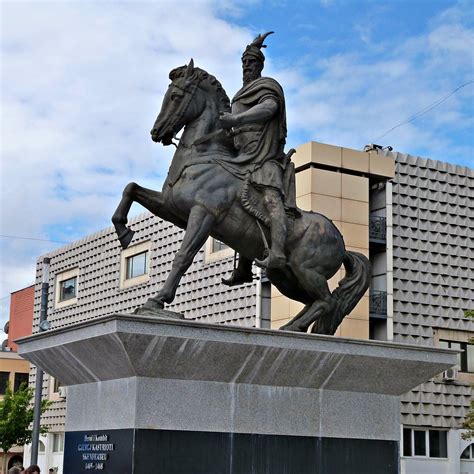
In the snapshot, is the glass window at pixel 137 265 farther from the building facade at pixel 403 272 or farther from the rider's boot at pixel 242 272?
the rider's boot at pixel 242 272

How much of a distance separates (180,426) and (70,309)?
46.2 meters

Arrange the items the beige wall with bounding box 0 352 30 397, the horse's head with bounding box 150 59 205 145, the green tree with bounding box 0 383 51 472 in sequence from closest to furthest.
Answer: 1. the horse's head with bounding box 150 59 205 145
2. the green tree with bounding box 0 383 51 472
3. the beige wall with bounding box 0 352 30 397

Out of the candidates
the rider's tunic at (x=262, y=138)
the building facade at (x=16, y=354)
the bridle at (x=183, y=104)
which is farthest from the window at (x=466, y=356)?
the building facade at (x=16, y=354)

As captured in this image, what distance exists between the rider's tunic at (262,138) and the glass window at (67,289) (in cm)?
4499

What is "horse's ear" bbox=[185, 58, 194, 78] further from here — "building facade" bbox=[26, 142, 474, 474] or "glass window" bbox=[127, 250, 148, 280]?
"glass window" bbox=[127, 250, 148, 280]

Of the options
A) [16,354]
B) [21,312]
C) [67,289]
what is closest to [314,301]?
[67,289]

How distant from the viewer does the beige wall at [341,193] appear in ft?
127

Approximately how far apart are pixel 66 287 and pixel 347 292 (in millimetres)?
46114

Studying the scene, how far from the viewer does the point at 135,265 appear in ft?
164

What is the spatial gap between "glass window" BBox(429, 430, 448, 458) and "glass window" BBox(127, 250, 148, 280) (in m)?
15.9

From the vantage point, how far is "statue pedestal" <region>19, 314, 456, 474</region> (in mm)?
10438

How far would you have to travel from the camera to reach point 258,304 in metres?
39.4

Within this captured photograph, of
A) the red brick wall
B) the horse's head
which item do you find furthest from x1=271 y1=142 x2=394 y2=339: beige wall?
the red brick wall

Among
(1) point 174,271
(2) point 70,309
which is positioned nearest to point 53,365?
(1) point 174,271
